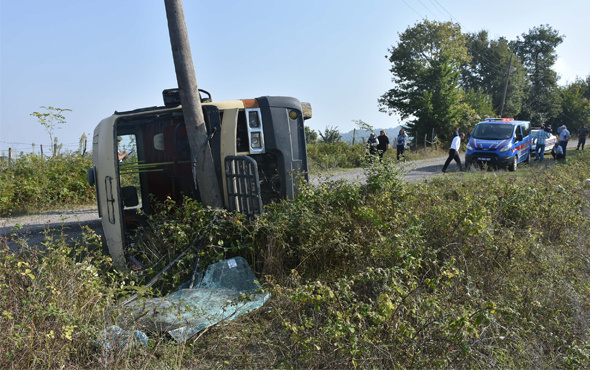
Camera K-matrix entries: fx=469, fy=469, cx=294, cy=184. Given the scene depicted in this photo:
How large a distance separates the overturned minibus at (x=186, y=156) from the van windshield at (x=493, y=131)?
1261cm

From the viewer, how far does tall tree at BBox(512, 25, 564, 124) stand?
5697 cm

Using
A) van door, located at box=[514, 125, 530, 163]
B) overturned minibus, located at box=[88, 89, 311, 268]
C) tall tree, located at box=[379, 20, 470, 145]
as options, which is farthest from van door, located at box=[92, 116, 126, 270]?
tall tree, located at box=[379, 20, 470, 145]

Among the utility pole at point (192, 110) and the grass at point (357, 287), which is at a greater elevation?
the utility pole at point (192, 110)

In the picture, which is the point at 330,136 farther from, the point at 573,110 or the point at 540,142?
the point at 573,110

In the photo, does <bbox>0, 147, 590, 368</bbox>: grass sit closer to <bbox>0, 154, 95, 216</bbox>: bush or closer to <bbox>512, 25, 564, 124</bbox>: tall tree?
<bbox>0, 154, 95, 216</bbox>: bush

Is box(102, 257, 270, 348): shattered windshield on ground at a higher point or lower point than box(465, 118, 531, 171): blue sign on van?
lower

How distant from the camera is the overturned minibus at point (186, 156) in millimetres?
5965

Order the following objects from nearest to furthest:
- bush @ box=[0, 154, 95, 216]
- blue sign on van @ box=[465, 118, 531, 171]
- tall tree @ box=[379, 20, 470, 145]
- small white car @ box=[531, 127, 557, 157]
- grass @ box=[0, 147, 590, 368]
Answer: grass @ box=[0, 147, 590, 368] → bush @ box=[0, 154, 95, 216] → blue sign on van @ box=[465, 118, 531, 171] → small white car @ box=[531, 127, 557, 157] → tall tree @ box=[379, 20, 470, 145]

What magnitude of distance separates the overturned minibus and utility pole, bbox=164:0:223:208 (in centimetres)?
15

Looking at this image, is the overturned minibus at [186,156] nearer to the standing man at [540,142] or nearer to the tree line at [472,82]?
the standing man at [540,142]

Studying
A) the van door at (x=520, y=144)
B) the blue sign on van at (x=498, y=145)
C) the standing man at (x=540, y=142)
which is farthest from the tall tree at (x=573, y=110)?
the blue sign on van at (x=498, y=145)

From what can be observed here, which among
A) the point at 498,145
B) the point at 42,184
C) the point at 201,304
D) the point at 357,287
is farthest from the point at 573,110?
the point at 201,304

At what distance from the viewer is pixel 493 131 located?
1786 cm

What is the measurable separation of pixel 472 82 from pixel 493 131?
168ft
